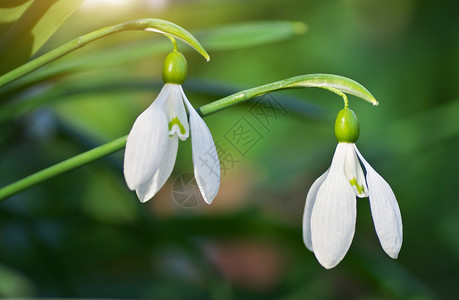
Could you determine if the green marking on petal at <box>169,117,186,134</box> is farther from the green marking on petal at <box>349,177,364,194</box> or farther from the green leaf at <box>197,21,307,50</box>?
the green leaf at <box>197,21,307,50</box>

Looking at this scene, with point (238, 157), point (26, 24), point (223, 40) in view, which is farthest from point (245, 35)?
point (238, 157)

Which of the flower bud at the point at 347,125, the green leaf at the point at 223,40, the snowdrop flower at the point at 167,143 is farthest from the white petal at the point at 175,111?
the green leaf at the point at 223,40

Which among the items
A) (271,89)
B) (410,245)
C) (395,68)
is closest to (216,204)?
(410,245)

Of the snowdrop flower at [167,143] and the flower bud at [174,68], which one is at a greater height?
the flower bud at [174,68]

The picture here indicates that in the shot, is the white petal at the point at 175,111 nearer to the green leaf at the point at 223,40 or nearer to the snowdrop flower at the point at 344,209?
the snowdrop flower at the point at 344,209

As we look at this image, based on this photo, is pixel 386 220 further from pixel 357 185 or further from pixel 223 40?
pixel 223 40

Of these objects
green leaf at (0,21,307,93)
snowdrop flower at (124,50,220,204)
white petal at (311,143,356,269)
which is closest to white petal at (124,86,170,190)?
snowdrop flower at (124,50,220,204)
